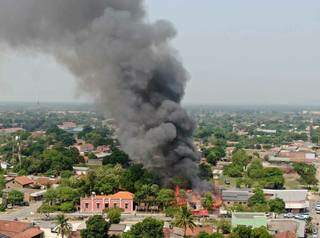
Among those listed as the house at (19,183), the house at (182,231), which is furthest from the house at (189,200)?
the house at (19,183)

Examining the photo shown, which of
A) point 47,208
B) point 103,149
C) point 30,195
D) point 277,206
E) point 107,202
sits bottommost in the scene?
point 30,195

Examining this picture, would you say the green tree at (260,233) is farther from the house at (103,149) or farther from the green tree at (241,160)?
the house at (103,149)

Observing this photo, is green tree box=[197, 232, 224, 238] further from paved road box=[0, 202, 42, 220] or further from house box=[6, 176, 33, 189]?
house box=[6, 176, 33, 189]

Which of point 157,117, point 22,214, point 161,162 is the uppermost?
point 157,117

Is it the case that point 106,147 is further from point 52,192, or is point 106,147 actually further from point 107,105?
point 52,192

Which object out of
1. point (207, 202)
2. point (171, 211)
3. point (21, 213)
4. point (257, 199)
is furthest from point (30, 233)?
point (257, 199)

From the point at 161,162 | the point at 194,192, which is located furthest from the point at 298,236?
the point at 161,162

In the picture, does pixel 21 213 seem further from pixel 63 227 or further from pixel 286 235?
pixel 286 235
